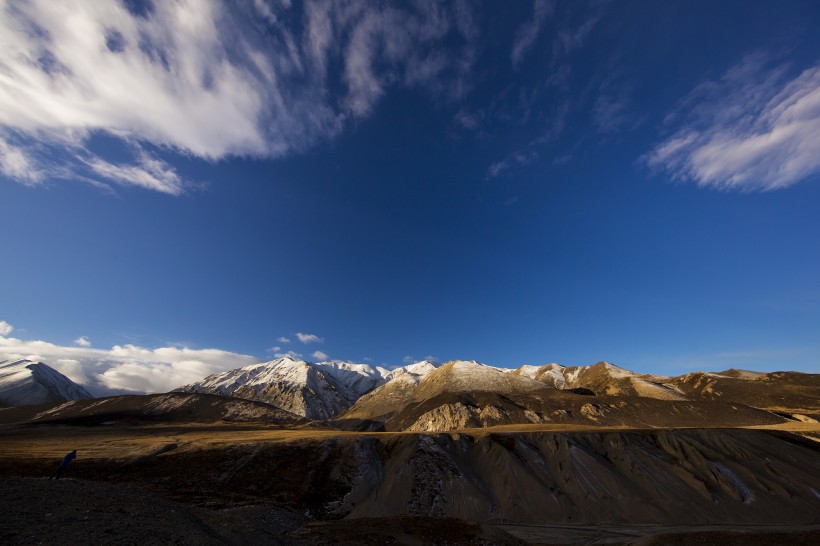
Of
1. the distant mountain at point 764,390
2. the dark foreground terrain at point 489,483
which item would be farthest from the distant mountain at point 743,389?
the dark foreground terrain at point 489,483

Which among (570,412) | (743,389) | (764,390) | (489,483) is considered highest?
(743,389)

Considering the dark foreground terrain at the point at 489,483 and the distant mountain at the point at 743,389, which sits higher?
the distant mountain at the point at 743,389

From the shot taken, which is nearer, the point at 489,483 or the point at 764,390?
the point at 489,483

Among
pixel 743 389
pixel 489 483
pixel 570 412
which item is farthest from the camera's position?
pixel 743 389

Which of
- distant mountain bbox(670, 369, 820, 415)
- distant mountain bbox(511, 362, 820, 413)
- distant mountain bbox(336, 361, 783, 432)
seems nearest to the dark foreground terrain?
distant mountain bbox(336, 361, 783, 432)

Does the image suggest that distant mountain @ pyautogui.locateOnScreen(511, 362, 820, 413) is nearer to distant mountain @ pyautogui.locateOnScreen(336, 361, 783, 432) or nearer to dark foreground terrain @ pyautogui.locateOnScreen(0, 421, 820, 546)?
distant mountain @ pyautogui.locateOnScreen(336, 361, 783, 432)

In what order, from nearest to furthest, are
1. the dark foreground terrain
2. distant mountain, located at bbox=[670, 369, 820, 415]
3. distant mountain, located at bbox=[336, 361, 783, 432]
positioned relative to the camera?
the dark foreground terrain
distant mountain, located at bbox=[336, 361, 783, 432]
distant mountain, located at bbox=[670, 369, 820, 415]

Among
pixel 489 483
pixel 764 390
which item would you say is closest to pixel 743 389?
pixel 764 390

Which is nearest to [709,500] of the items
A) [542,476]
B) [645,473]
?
[645,473]

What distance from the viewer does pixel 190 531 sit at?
2225 centimetres

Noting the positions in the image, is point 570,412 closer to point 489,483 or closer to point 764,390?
point 764,390

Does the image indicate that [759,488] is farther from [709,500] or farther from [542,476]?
[542,476]

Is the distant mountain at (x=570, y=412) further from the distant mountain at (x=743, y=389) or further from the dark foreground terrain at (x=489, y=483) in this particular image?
the dark foreground terrain at (x=489, y=483)

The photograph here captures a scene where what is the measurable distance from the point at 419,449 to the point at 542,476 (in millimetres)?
21948
